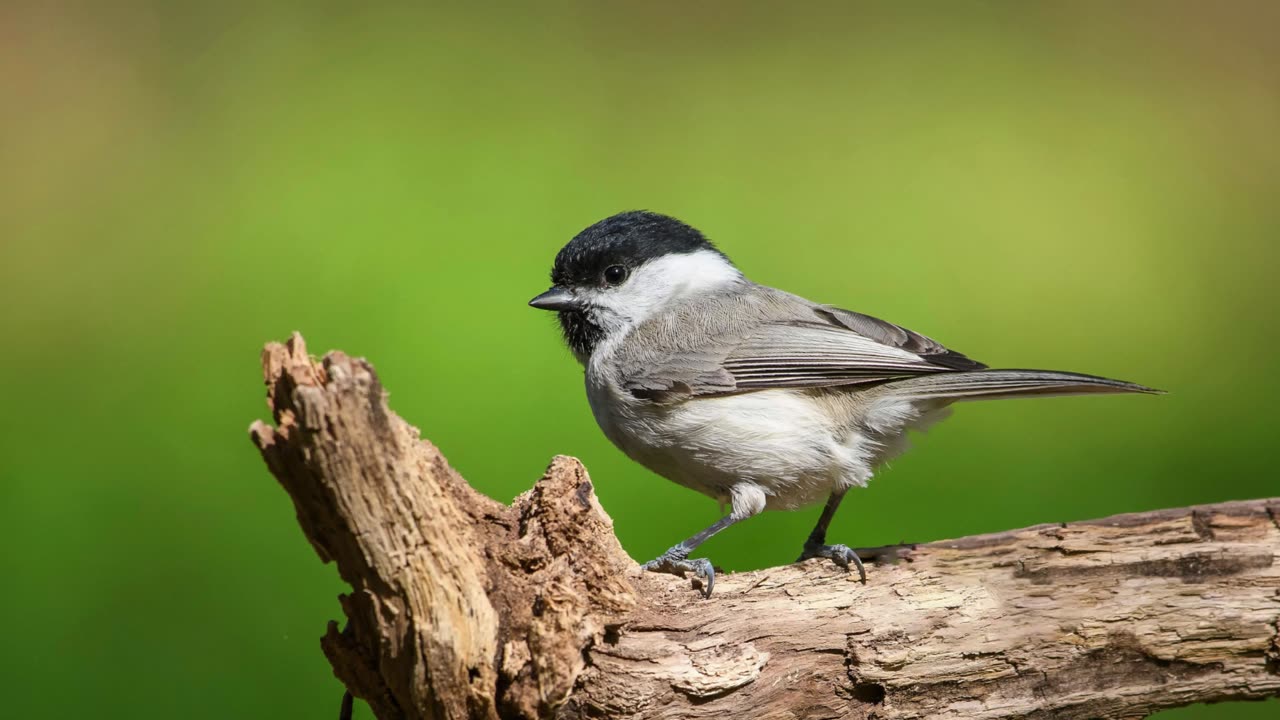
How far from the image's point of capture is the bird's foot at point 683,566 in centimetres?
197

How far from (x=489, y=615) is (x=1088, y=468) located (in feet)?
7.79

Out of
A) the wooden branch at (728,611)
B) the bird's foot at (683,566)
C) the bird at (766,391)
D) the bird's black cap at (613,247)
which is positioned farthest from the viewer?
the bird's black cap at (613,247)

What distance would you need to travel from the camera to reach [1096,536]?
2.03 metres

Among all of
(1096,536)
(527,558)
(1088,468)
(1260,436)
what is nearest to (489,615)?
(527,558)

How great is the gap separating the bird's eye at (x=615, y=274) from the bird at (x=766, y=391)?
0.08 ft

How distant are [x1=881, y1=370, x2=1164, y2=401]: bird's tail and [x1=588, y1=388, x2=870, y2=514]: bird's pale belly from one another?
175 mm

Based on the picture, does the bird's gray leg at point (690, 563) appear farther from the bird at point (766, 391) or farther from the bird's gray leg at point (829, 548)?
the bird's gray leg at point (829, 548)

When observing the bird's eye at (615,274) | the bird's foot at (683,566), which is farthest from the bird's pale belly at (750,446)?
the bird's eye at (615,274)

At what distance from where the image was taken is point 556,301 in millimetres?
2680

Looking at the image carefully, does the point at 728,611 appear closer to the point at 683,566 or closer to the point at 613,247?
the point at 683,566

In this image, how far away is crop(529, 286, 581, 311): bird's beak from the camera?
8.79ft

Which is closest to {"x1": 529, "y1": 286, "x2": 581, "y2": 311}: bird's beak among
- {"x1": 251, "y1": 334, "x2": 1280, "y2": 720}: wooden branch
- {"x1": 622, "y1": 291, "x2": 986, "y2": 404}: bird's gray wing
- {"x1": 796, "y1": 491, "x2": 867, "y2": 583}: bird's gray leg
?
{"x1": 622, "y1": 291, "x2": 986, "y2": 404}: bird's gray wing

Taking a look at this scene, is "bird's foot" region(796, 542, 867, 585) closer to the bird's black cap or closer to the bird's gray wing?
the bird's gray wing

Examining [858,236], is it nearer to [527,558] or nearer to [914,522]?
[914,522]
